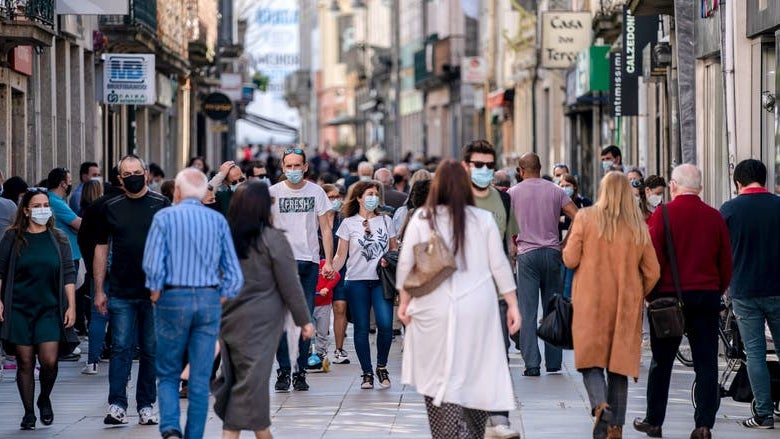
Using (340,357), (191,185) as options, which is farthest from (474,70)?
(191,185)

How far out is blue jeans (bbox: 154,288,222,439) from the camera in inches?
423

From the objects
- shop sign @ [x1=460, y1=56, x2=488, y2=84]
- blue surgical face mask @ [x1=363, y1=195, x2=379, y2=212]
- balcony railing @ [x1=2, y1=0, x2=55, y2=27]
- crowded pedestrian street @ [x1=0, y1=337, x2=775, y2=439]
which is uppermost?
shop sign @ [x1=460, y1=56, x2=488, y2=84]

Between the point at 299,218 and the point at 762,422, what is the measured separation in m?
4.20

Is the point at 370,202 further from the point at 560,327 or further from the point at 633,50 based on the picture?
the point at 633,50

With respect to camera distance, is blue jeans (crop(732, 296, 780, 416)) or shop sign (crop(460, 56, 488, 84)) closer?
blue jeans (crop(732, 296, 780, 416))

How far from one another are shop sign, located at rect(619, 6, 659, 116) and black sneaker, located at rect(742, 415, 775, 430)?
1622 cm

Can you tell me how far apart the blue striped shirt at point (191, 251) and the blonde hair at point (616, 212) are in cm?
242

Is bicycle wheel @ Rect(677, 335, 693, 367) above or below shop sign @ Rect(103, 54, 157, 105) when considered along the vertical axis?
below

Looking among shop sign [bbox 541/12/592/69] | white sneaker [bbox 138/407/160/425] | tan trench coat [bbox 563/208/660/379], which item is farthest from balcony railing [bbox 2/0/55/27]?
shop sign [bbox 541/12/592/69]

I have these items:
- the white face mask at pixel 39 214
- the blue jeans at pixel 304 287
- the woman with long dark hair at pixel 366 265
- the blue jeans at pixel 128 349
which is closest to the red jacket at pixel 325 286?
the woman with long dark hair at pixel 366 265

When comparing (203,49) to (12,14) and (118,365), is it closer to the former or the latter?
(12,14)

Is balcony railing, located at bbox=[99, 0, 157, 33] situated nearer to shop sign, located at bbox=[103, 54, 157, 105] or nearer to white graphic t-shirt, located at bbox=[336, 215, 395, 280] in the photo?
shop sign, located at bbox=[103, 54, 157, 105]

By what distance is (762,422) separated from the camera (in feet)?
41.8

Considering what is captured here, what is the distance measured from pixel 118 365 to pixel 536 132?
3648 centimetres
